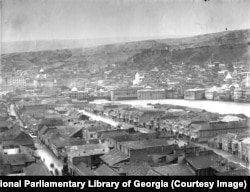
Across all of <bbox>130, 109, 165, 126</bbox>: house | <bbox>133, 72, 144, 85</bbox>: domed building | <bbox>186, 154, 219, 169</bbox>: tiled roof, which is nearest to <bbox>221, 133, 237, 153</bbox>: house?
<bbox>186, 154, 219, 169</bbox>: tiled roof

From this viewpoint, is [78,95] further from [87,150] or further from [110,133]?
[87,150]

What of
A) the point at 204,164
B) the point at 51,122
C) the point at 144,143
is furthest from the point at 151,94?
the point at 204,164

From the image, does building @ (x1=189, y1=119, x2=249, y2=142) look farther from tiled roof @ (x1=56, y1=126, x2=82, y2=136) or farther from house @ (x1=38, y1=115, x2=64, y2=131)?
house @ (x1=38, y1=115, x2=64, y2=131)

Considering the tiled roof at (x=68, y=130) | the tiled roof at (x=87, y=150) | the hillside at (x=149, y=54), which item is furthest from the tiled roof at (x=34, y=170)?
the hillside at (x=149, y=54)

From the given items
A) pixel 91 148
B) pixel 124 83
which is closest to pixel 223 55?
pixel 124 83

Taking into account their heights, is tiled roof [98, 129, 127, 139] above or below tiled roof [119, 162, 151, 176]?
above

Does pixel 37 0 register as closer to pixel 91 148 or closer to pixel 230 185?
pixel 91 148

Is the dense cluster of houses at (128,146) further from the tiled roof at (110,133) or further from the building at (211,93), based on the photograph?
the building at (211,93)
